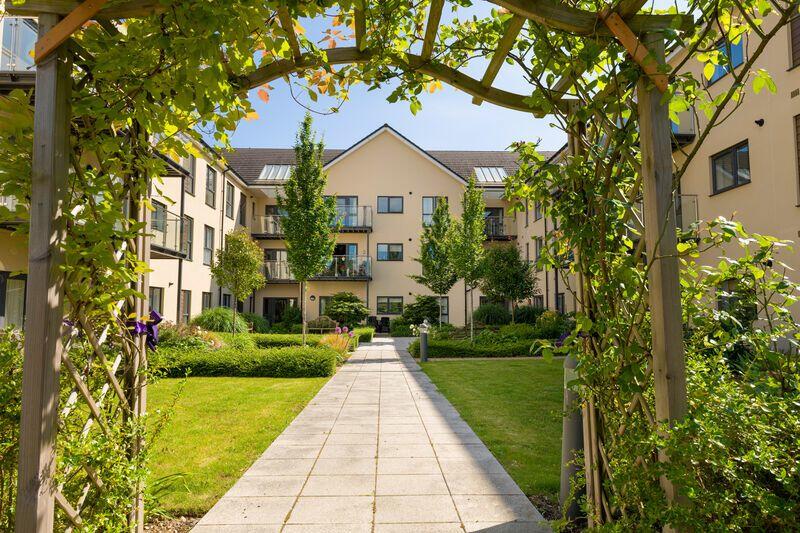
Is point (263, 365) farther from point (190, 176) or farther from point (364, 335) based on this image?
point (190, 176)

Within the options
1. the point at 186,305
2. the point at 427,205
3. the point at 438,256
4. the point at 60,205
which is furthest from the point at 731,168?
the point at 186,305

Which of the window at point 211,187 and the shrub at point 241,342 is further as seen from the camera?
the window at point 211,187

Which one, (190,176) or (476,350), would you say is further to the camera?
(190,176)

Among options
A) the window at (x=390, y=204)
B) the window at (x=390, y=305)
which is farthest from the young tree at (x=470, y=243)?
the window at (x=390, y=204)

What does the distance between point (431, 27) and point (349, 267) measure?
81.1ft

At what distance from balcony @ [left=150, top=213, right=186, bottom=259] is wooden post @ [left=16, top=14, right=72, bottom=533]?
14.4 metres

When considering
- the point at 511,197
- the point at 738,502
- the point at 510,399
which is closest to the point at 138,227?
the point at 511,197

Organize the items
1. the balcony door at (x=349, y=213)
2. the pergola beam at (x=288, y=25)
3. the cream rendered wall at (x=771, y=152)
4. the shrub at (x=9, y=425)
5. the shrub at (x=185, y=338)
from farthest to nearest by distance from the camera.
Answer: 1. the balcony door at (x=349, y=213)
2. the shrub at (x=185, y=338)
3. the cream rendered wall at (x=771, y=152)
4. the pergola beam at (x=288, y=25)
5. the shrub at (x=9, y=425)

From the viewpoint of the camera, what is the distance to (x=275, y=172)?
2952 cm

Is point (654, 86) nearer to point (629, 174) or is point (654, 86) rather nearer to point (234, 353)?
point (629, 174)

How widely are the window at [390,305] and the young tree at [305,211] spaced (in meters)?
12.4

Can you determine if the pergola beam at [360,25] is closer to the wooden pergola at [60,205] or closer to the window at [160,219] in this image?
the wooden pergola at [60,205]

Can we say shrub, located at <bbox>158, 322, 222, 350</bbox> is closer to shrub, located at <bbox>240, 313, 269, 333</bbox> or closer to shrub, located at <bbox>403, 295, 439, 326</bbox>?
shrub, located at <bbox>240, 313, 269, 333</bbox>

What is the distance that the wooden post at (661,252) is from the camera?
2.12 meters
